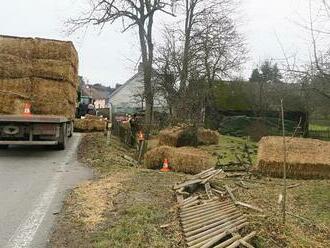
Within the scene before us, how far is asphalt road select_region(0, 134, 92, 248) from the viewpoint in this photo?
666 centimetres

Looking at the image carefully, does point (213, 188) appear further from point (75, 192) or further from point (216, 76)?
point (216, 76)

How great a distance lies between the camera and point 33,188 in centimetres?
989

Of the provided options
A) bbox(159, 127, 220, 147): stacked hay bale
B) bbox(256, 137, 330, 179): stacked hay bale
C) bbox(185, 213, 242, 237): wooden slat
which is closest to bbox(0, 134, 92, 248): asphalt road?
bbox(185, 213, 242, 237): wooden slat

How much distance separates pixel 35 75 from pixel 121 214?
9.28 metres

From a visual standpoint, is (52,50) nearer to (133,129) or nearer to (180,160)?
(180,160)

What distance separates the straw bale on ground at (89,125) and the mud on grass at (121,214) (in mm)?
13277

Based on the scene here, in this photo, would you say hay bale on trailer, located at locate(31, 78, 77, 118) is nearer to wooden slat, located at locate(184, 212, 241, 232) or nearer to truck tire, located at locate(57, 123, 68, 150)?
truck tire, located at locate(57, 123, 68, 150)

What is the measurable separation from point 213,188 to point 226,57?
1211 inches

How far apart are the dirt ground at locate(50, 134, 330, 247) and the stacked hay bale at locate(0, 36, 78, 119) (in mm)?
3975

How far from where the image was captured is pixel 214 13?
36969 mm

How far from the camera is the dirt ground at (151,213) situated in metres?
6.33

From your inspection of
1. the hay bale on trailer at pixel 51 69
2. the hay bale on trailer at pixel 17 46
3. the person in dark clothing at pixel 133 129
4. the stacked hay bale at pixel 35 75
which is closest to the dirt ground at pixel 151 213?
the stacked hay bale at pixel 35 75

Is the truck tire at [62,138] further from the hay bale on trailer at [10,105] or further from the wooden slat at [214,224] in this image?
the wooden slat at [214,224]

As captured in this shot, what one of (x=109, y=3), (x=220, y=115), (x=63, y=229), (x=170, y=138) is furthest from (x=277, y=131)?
(x=63, y=229)
